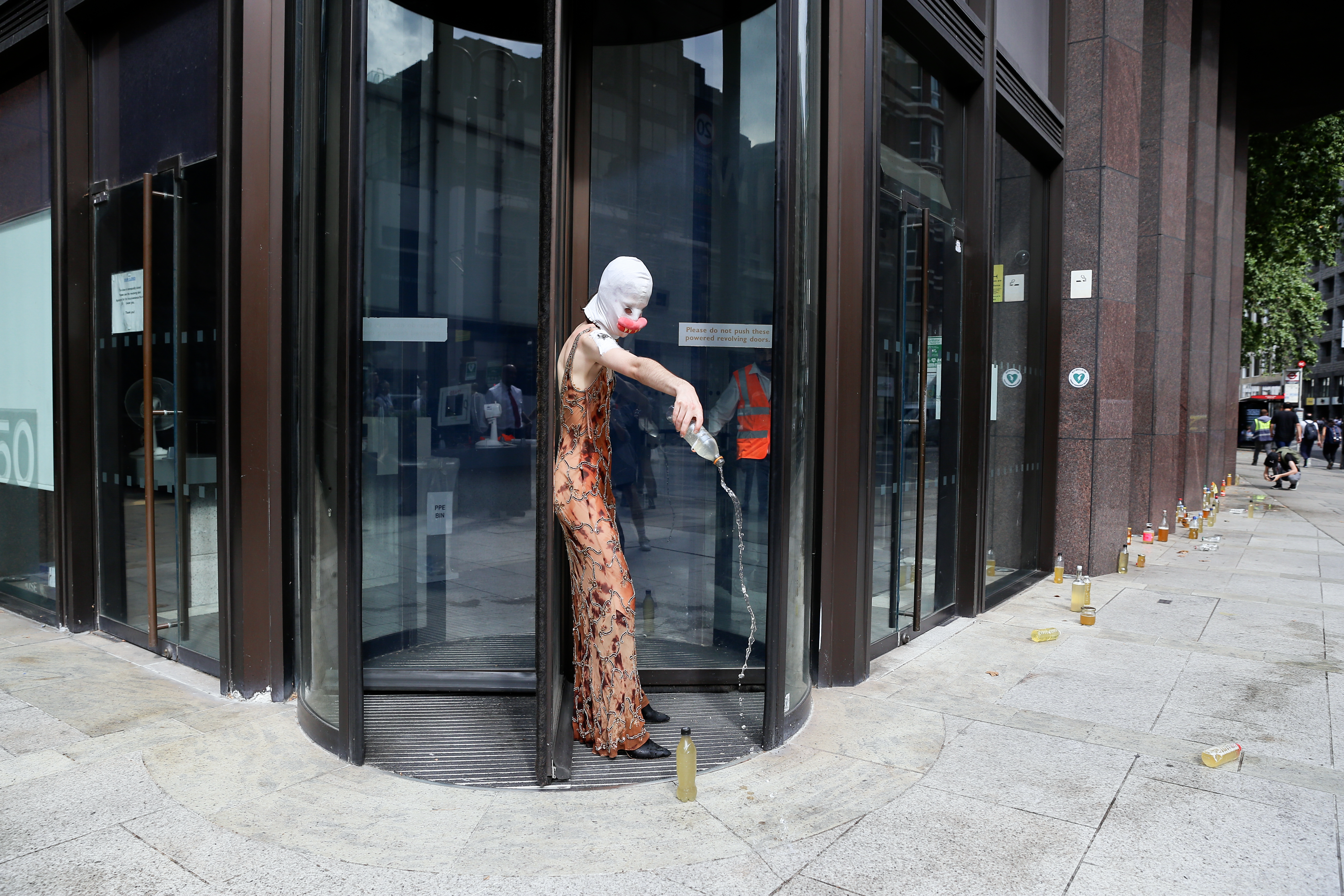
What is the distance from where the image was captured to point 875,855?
2.89 meters

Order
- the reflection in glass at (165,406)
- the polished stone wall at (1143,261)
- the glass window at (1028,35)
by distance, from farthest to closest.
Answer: the polished stone wall at (1143,261)
the glass window at (1028,35)
the reflection in glass at (165,406)

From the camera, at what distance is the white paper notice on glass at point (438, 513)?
16.1 feet

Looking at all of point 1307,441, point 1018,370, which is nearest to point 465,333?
point 1018,370

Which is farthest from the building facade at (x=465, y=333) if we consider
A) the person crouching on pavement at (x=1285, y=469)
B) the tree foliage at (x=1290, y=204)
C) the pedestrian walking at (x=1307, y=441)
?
the pedestrian walking at (x=1307, y=441)

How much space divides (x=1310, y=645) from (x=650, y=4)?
570cm

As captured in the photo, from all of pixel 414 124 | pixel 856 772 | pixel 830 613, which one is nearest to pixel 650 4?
pixel 414 124

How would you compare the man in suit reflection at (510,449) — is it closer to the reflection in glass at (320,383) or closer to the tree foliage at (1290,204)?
the reflection in glass at (320,383)

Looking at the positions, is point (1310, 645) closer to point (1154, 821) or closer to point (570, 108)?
point (1154, 821)

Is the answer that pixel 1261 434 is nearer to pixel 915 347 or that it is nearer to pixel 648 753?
pixel 915 347

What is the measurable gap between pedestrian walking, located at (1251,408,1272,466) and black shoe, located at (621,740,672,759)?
89.6 ft

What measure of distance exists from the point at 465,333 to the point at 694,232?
1354 mm

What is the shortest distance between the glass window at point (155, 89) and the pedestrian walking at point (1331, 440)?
101 ft

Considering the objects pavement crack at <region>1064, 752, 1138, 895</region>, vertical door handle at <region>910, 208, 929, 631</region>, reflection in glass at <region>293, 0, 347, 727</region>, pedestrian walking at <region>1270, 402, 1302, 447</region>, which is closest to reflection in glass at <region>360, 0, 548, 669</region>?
reflection in glass at <region>293, 0, 347, 727</region>

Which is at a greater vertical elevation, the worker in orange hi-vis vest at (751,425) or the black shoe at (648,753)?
the worker in orange hi-vis vest at (751,425)
